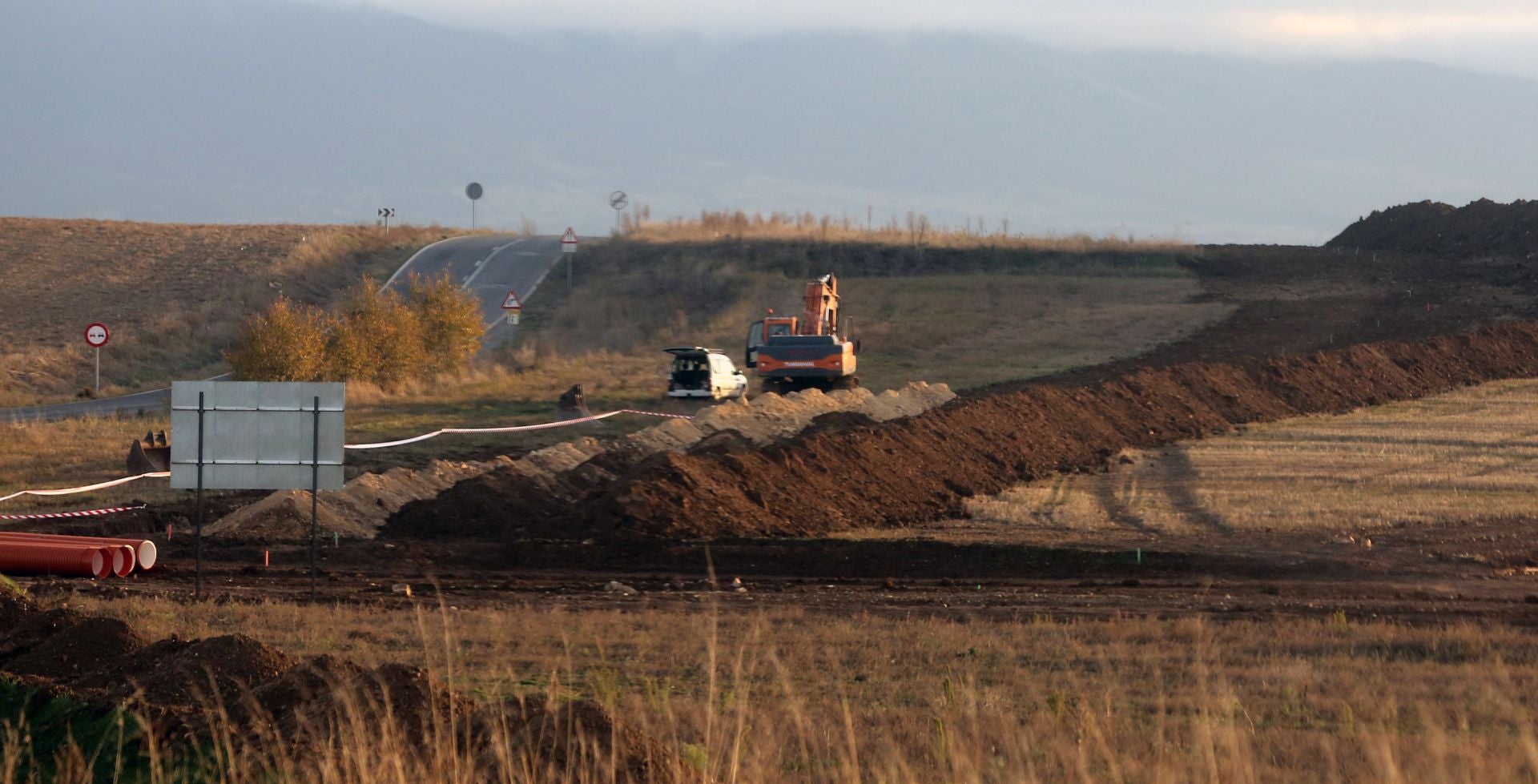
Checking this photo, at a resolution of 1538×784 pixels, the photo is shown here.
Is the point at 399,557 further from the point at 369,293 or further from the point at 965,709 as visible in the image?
the point at 369,293

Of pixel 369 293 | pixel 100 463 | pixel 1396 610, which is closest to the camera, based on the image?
pixel 1396 610

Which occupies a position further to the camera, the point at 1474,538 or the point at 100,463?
the point at 100,463

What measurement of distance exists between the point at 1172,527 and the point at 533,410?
2147 cm

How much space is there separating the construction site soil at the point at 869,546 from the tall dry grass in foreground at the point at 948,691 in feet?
6.34

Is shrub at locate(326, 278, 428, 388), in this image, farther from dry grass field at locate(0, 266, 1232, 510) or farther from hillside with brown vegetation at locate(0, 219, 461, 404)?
hillside with brown vegetation at locate(0, 219, 461, 404)

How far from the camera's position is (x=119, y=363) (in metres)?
53.7

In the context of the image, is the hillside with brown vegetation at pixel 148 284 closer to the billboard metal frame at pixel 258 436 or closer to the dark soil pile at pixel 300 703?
the billboard metal frame at pixel 258 436

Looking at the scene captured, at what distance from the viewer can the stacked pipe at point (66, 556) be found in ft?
52.1

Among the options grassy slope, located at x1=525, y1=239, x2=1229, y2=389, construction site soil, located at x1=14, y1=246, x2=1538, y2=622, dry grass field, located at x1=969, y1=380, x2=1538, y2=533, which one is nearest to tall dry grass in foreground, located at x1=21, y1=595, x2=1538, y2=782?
construction site soil, located at x1=14, y1=246, x2=1538, y2=622

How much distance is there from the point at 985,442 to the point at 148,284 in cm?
5387

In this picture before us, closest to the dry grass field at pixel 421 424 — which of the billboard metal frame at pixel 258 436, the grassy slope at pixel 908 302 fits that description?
the grassy slope at pixel 908 302

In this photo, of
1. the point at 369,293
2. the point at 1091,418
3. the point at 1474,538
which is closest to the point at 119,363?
the point at 369,293

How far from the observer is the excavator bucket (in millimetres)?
25922

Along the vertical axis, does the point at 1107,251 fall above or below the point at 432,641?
above
